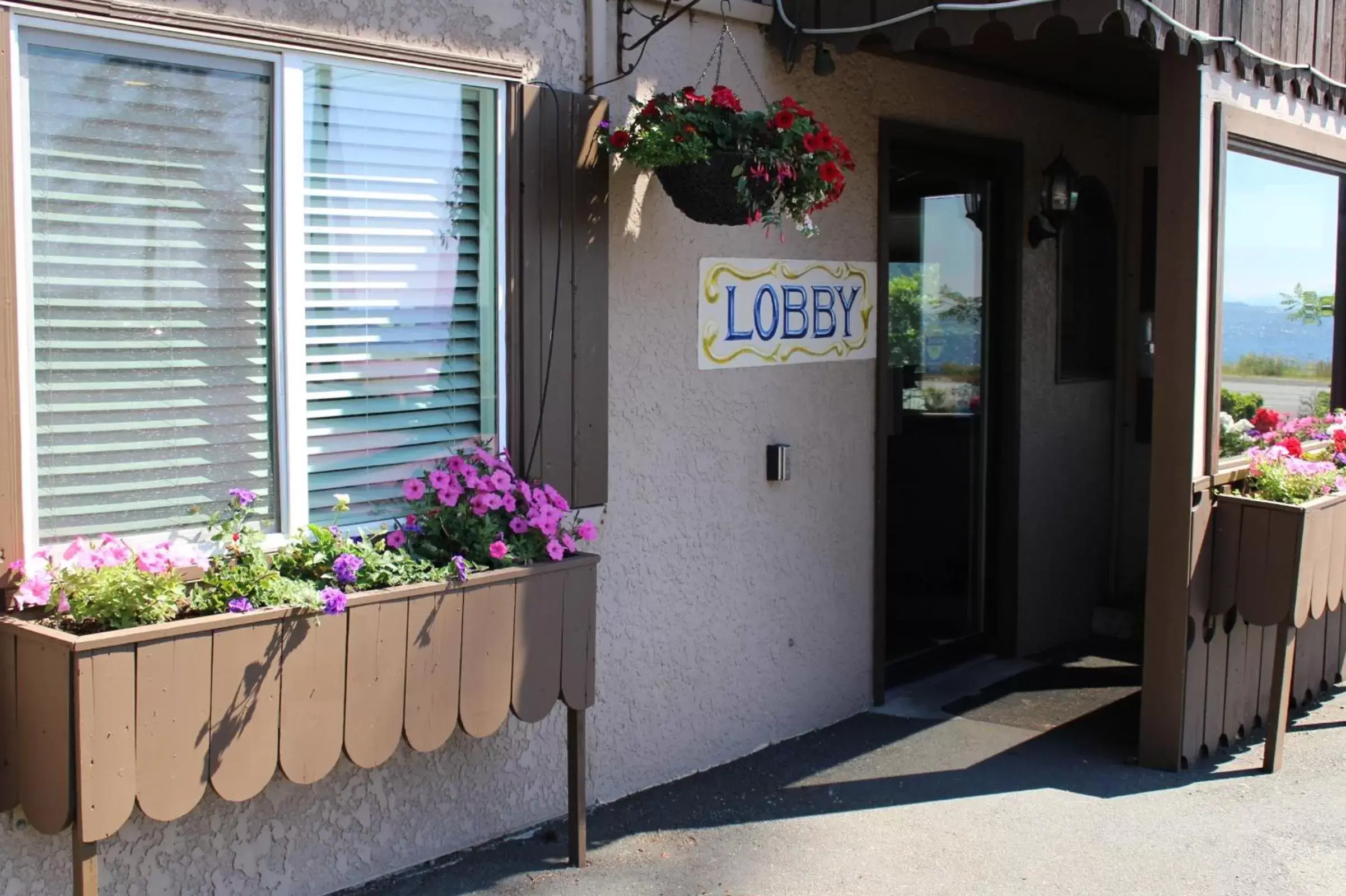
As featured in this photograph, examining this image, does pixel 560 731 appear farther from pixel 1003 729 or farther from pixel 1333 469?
pixel 1333 469

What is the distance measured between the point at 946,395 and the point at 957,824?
258 cm

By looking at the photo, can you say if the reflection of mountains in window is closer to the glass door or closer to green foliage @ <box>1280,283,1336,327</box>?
the glass door

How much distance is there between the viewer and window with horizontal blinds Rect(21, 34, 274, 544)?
323 cm

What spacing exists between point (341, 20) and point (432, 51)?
310 mm

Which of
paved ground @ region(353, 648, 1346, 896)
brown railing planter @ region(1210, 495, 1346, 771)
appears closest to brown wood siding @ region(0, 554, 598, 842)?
paved ground @ region(353, 648, 1346, 896)

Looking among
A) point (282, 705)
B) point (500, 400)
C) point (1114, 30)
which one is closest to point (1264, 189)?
point (1114, 30)

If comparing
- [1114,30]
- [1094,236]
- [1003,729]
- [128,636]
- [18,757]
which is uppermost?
[1114,30]

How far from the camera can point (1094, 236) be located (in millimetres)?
7285

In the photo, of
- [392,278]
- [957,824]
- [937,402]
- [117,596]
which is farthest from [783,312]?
[117,596]

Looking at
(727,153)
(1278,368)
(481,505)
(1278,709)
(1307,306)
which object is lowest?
(1278,709)

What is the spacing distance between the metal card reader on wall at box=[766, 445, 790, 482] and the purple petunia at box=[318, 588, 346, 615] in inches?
87.1

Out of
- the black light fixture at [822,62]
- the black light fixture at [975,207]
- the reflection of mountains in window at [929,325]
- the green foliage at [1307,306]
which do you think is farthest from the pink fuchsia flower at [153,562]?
the green foliage at [1307,306]

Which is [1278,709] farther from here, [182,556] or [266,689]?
[182,556]

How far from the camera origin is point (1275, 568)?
5.02 metres
